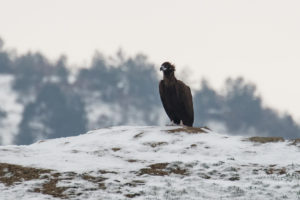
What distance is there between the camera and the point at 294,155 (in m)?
18.2

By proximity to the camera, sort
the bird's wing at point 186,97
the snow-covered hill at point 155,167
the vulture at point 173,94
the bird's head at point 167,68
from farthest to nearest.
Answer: the bird's wing at point 186,97
the vulture at point 173,94
the bird's head at point 167,68
the snow-covered hill at point 155,167

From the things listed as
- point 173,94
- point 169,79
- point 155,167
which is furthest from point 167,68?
point 155,167

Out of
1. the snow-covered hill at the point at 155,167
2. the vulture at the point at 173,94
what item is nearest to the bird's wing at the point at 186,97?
the vulture at the point at 173,94

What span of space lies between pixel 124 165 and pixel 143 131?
16.0 ft

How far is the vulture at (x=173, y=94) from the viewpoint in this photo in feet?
78.4

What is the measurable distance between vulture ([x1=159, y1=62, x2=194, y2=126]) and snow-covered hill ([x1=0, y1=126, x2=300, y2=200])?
2.30 metres

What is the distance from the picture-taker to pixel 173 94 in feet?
79.1

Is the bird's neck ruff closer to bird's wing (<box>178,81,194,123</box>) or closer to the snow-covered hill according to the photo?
bird's wing (<box>178,81,194,123</box>)

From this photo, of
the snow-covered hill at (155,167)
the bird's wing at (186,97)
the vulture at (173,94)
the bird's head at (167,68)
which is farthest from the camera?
the bird's wing at (186,97)

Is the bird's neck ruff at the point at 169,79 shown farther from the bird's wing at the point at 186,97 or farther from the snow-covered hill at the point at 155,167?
the snow-covered hill at the point at 155,167

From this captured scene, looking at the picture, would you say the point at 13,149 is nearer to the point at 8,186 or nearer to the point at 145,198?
the point at 8,186

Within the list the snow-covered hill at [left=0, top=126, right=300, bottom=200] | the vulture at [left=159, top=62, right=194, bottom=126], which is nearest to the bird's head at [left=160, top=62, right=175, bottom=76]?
the vulture at [left=159, top=62, right=194, bottom=126]

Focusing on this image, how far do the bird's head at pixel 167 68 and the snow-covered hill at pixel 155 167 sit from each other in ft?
8.05

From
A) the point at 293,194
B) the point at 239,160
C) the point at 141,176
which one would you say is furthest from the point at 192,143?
the point at 293,194
